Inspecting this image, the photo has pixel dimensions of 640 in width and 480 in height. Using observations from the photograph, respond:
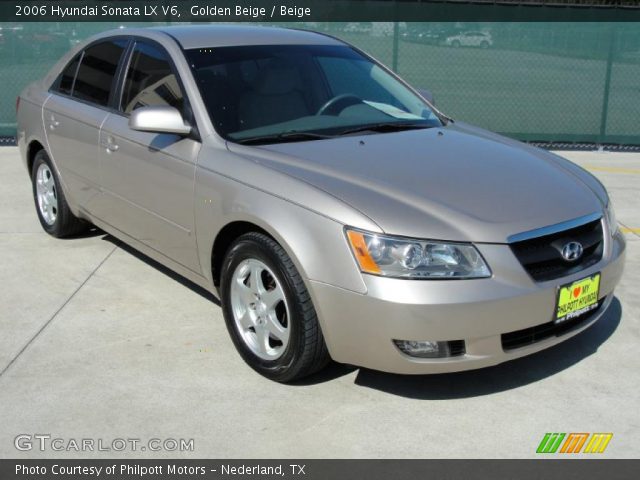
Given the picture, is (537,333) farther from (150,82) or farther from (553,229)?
(150,82)

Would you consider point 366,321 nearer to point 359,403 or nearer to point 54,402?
point 359,403

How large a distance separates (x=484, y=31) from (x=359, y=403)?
347 inches

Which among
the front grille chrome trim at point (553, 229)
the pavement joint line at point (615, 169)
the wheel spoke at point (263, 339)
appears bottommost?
the pavement joint line at point (615, 169)

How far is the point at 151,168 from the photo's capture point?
4594mm

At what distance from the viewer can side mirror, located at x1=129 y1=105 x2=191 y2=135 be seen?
423 cm

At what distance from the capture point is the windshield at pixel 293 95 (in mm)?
4359

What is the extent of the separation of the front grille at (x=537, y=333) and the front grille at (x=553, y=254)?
0.25 meters

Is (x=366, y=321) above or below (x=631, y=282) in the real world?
above

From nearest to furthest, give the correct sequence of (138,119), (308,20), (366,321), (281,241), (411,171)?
1. (366,321)
2. (281,241)
3. (411,171)
4. (138,119)
5. (308,20)

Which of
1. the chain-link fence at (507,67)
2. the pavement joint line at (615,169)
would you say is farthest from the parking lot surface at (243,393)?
the chain-link fence at (507,67)

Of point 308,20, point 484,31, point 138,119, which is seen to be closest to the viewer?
point 138,119

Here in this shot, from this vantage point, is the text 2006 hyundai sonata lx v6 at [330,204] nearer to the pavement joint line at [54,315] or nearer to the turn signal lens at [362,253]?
the turn signal lens at [362,253]
